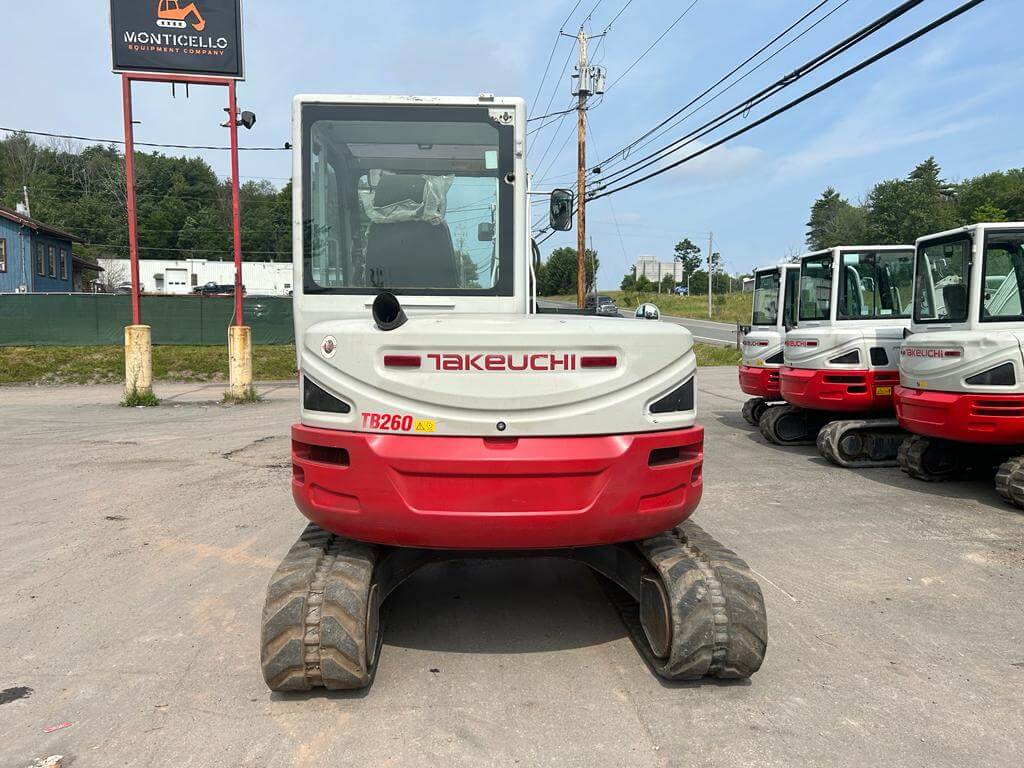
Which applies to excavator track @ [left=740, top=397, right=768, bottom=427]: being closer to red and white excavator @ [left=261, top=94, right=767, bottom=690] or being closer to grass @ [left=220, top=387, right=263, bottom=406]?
red and white excavator @ [left=261, top=94, right=767, bottom=690]

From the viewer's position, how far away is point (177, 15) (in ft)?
53.4

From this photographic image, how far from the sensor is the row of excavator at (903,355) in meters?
7.50

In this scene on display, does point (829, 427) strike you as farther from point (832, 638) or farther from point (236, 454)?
point (236, 454)

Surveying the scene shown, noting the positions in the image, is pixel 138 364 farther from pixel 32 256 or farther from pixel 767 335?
pixel 32 256

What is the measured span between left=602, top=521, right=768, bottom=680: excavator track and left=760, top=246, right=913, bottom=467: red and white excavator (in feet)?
23.2

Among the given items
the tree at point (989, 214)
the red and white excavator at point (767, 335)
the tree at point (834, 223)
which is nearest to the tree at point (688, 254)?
the tree at point (834, 223)

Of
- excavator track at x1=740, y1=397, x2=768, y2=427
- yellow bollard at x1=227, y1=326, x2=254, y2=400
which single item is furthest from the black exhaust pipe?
yellow bollard at x1=227, y1=326, x2=254, y2=400

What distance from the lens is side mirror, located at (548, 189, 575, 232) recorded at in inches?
205

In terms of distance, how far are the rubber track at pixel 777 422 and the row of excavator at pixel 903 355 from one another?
0.02 meters

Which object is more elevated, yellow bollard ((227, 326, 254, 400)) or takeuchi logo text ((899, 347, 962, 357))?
takeuchi logo text ((899, 347, 962, 357))

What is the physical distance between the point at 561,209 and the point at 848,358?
6.87 m

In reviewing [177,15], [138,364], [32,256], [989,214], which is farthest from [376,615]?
[989,214]

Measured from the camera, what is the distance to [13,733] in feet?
10.8

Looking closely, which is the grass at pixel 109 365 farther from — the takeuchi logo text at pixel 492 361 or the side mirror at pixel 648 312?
the takeuchi logo text at pixel 492 361
